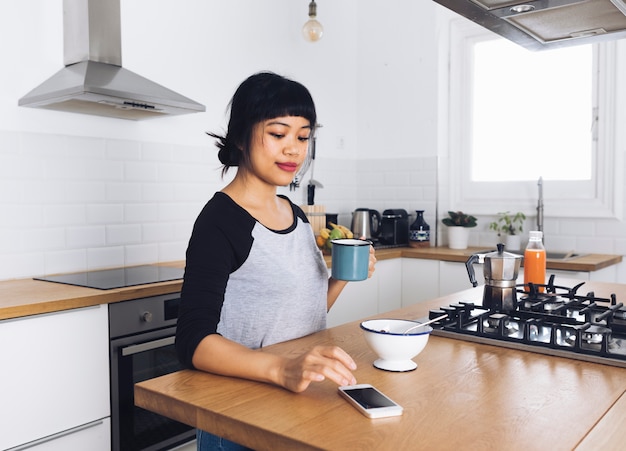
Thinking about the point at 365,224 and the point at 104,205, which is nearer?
the point at 104,205

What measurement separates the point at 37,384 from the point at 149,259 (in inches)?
44.3

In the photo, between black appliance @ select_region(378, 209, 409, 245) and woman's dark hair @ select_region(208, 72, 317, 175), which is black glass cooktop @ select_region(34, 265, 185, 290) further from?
black appliance @ select_region(378, 209, 409, 245)

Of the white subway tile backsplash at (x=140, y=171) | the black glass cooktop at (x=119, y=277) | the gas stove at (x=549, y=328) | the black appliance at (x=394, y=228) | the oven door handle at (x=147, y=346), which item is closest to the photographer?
the gas stove at (x=549, y=328)

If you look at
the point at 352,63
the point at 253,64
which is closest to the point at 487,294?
the point at 253,64

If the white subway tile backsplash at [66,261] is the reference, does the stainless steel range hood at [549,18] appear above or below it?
above

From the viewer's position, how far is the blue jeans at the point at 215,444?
4.05 feet

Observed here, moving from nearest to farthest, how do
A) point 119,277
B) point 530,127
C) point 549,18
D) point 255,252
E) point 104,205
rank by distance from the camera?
point 255,252 < point 549,18 < point 119,277 < point 104,205 < point 530,127

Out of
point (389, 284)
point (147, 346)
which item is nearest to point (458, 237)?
point (389, 284)

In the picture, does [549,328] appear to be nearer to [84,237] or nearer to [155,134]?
[84,237]

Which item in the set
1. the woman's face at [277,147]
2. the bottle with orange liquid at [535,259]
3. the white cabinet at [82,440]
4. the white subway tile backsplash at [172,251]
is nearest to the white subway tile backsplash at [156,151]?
the white subway tile backsplash at [172,251]

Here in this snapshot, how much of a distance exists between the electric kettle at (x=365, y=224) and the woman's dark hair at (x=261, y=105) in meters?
2.46

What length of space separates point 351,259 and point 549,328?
1.76ft

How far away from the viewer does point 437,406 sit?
3.24ft

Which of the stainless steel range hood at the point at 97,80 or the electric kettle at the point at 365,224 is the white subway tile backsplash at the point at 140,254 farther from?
the electric kettle at the point at 365,224
